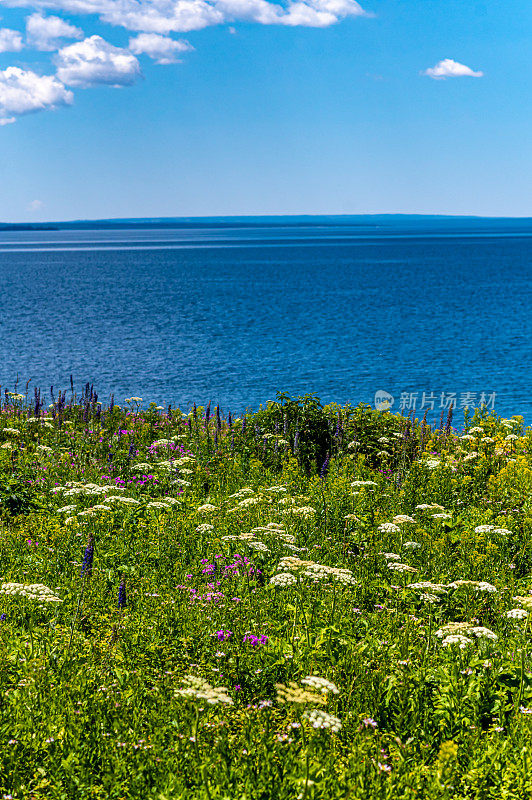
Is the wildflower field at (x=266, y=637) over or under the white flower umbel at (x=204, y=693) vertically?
under

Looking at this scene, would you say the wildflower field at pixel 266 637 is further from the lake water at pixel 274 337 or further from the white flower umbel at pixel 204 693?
the lake water at pixel 274 337

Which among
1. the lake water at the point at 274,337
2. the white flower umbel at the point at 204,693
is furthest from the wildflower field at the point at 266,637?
the lake water at the point at 274,337

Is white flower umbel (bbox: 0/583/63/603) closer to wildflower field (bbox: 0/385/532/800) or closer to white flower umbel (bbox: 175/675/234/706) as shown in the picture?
wildflower field (bbox: 0/385/532/800)

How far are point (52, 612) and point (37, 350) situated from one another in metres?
48.1

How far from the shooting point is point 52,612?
289 inches

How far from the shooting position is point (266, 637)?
6512 millimetres

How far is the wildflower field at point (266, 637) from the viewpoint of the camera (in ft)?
15.8

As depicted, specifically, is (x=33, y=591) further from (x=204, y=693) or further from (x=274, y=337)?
(x=274, y=337)

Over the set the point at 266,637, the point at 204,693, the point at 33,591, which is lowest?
the point at 266,637

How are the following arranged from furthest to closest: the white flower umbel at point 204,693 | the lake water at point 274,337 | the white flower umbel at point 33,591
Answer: the lake water at point 274,337 < the white flower umbel at point 33,591 < the white flower umbel at point 204,693

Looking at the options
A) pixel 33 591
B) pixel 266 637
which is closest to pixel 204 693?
pixel 266 637

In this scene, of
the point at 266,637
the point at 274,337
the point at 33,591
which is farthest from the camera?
the point at 274,337

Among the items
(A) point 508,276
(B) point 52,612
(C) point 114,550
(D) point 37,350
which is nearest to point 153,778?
(B) point 52,612

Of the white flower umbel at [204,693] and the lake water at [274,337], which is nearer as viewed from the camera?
the white flower umbel at [204,693]
